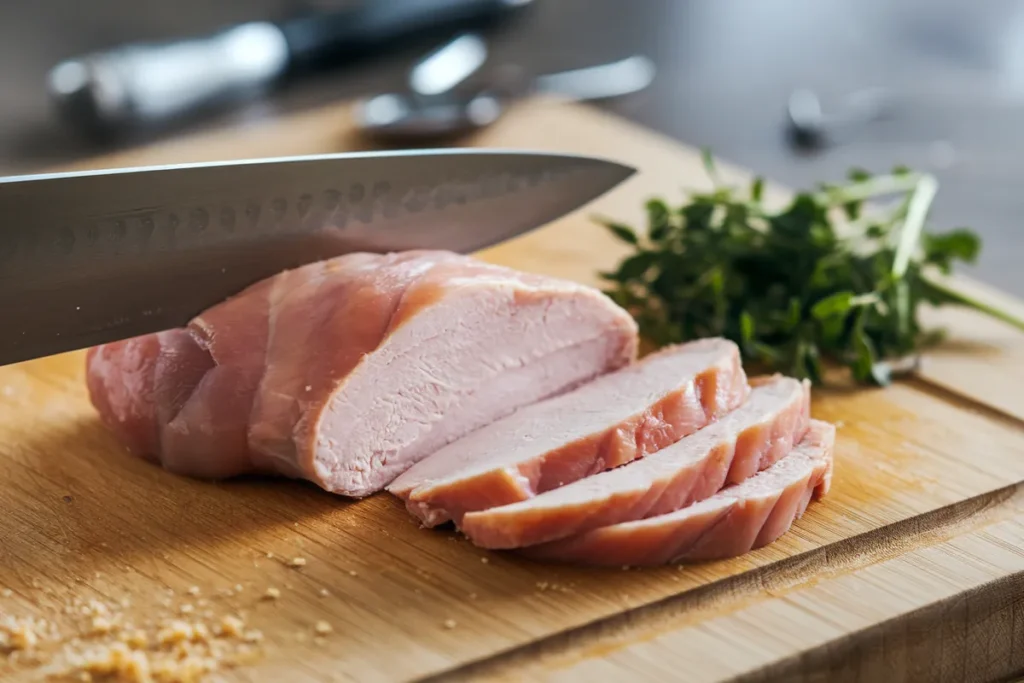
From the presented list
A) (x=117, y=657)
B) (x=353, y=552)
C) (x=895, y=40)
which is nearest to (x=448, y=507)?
(x=353, y=552)

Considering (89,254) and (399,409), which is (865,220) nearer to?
(399,409)

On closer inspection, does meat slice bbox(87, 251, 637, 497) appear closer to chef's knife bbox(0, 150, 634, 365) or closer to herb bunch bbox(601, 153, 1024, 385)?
chef's knife bbox(0, 150, 634, 365)

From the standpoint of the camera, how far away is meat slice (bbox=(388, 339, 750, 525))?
117 inches

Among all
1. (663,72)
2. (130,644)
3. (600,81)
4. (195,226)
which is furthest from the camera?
(663,72)

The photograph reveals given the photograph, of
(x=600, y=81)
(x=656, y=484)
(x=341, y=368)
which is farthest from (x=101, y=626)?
(x=600, y=81)

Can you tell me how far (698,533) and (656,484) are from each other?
139 millimetres

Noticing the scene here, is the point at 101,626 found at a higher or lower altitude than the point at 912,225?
lower

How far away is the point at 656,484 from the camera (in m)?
2.87

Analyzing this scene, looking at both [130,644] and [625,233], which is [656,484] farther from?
[625,233]

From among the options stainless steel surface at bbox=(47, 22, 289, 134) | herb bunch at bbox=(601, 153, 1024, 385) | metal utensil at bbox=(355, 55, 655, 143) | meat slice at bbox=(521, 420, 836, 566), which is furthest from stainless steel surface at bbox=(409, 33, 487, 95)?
meat slice at bbox=(521, 420, 836, 566)

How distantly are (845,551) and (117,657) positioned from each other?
1.60 m

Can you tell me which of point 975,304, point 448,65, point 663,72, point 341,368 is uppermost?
point 448,65

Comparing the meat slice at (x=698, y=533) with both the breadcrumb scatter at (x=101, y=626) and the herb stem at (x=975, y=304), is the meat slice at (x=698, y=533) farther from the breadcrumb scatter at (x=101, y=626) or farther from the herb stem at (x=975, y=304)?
the herb stem at (x=975, y=304)

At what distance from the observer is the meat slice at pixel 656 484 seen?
2.83 meters
